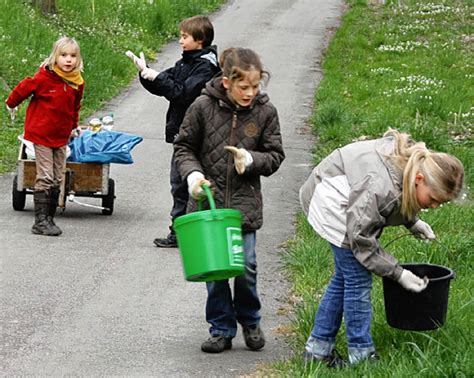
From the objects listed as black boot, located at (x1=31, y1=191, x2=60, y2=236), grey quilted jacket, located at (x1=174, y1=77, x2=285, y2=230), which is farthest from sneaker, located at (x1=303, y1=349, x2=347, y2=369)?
black boot, located at (x1=31, y1=191, x2=60, y2=236)

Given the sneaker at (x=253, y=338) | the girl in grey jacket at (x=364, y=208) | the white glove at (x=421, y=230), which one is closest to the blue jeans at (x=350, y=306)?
the girl in grey jacket at (x=364, y=208)

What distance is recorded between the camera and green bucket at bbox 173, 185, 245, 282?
5352 mm

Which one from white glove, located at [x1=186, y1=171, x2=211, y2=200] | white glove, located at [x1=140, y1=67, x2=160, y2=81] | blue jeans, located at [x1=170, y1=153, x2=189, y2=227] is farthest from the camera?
blue jeans, located at [x1=170, y1=153, x2=189, y2=227]

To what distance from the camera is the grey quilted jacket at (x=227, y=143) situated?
5.91m

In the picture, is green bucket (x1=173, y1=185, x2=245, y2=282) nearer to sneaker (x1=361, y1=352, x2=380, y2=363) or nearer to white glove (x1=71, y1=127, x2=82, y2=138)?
sneaker (x1=361, y1=352, x2=380, y2=363)

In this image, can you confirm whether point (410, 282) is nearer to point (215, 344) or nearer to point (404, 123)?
point (215, 344)

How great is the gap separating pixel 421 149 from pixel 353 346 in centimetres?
101

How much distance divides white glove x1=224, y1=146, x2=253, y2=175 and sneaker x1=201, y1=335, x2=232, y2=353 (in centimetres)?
92

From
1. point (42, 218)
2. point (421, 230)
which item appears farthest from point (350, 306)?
point (42, 218)

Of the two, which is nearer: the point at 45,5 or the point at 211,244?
the point at 211,244

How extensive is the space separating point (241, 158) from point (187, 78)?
2.43 metres

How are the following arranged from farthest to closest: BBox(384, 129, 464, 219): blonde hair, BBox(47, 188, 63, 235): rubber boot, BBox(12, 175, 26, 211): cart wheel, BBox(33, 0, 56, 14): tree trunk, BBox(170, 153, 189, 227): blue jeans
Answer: BBox(33, 0, 56, 14): tree trunk → BBox(12, 175, 26, 211): cart wheel → BBox(47, 188, 63, 235): rubber boot → BBox(170, 153, 189, 227): blue jeans → BBox(384, 129, 464, 219): blonde hair

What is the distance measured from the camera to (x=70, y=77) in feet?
28.9

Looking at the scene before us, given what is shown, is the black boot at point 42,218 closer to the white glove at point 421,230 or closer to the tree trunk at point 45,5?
the white glove at point 421,230
